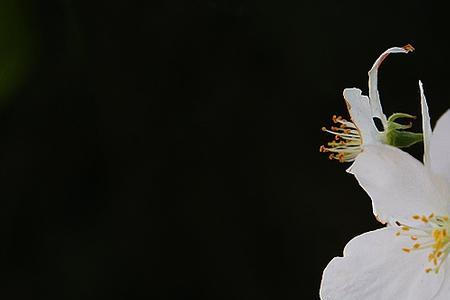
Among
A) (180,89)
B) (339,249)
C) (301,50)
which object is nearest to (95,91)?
(180,89)

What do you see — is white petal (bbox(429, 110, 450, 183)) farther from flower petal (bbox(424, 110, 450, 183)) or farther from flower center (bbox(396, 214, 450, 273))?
flower center (bbox(396, 214, 450, 273))

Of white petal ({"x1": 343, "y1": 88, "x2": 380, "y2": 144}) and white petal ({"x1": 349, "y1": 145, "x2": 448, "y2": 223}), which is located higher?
white petal ({"x1": 343, "y1": 88, "x2": 380, "y2": 144})

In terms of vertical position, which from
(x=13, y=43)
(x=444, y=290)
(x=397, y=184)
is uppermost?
(x=13, y=43)

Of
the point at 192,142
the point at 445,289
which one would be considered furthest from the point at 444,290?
the point at 192,142

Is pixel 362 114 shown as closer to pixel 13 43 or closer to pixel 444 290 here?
pixel 444 290

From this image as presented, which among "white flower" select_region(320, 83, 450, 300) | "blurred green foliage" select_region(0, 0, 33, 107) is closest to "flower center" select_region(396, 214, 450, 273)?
"white flower" select_region(320, 83, 450, 300)

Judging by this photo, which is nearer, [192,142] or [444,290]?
[444,290]
